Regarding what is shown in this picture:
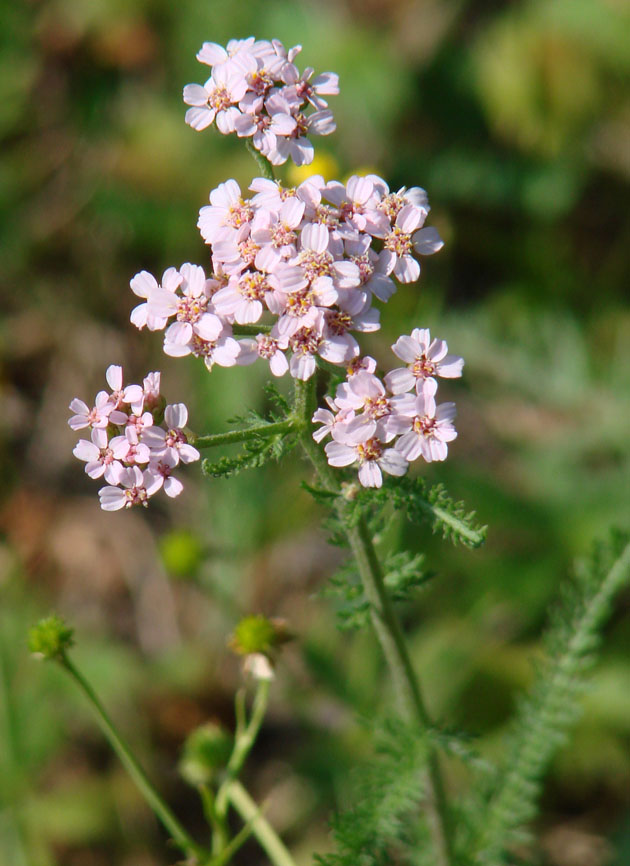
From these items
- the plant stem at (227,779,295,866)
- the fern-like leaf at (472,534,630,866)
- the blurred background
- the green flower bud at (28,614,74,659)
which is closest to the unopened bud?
the plant stem at (227,779,295,866)

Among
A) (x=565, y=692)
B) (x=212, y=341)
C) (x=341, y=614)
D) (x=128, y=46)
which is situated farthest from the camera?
(x=128, y=46)

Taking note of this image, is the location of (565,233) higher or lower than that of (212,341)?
higher

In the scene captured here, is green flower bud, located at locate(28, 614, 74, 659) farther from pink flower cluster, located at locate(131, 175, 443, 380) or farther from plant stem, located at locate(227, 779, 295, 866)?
pink flower cluster, located at locate(131, 175, 443, 380)

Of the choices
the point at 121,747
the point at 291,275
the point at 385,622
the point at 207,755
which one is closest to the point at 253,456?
the point at 291,275

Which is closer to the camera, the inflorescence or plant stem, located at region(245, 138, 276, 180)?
the inflorescence

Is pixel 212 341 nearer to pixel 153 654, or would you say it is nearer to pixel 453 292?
pixel 153 654

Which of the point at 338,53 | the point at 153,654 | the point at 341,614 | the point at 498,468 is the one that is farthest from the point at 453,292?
the point at 341,614

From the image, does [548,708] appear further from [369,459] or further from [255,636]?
[369,459]

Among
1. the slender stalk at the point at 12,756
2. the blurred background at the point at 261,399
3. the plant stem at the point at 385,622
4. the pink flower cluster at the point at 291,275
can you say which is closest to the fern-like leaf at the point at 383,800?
the plant stem at the point at 385,622
